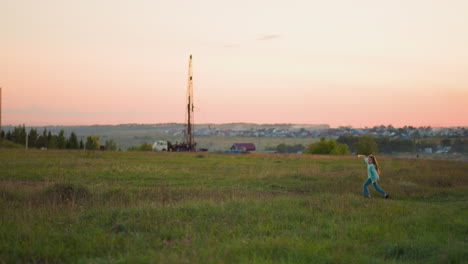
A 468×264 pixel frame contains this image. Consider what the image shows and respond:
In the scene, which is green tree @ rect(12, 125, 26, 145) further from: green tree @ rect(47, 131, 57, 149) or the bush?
the bush

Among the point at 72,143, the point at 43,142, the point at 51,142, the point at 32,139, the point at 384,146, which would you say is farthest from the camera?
the point at 384,146

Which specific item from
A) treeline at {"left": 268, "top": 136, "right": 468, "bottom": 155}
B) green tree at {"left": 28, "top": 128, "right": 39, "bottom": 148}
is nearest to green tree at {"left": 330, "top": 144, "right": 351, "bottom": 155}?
treeline at {"left": 268, "top": 136, "right": 468, "bottom": 155}

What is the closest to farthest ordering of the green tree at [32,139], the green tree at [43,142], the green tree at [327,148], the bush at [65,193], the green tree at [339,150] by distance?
the bush at [65,193], the green tree at [32,139], the green tree at [43,142], the green tree at [339,150], the green tree at [327,148]

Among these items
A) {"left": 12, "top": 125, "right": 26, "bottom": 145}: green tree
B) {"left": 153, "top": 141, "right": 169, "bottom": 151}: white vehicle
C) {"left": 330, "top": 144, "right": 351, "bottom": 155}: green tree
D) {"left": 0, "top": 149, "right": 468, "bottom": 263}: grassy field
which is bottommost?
{"left": 330, "top": 144, "right": 351, "bottom": 155}: green tree

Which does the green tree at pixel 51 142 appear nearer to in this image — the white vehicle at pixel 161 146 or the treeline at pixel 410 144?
the white vehicle at pixel 161 146

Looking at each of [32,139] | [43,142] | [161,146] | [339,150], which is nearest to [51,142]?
[43,142]

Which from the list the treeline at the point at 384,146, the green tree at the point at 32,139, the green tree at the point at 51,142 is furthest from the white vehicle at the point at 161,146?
the treeline at the point at 384,146

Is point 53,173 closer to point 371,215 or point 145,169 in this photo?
point 145,169

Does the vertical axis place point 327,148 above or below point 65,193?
below

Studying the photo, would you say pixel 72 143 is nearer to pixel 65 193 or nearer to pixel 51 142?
pixel 51 142

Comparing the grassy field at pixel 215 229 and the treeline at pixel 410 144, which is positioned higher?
the grassy field at pixel 215 229

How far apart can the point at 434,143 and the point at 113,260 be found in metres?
110

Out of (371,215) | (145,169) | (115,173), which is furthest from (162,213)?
(145,169)

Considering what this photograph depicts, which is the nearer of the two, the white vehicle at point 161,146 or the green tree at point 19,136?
the white vehicle at point 161,146
